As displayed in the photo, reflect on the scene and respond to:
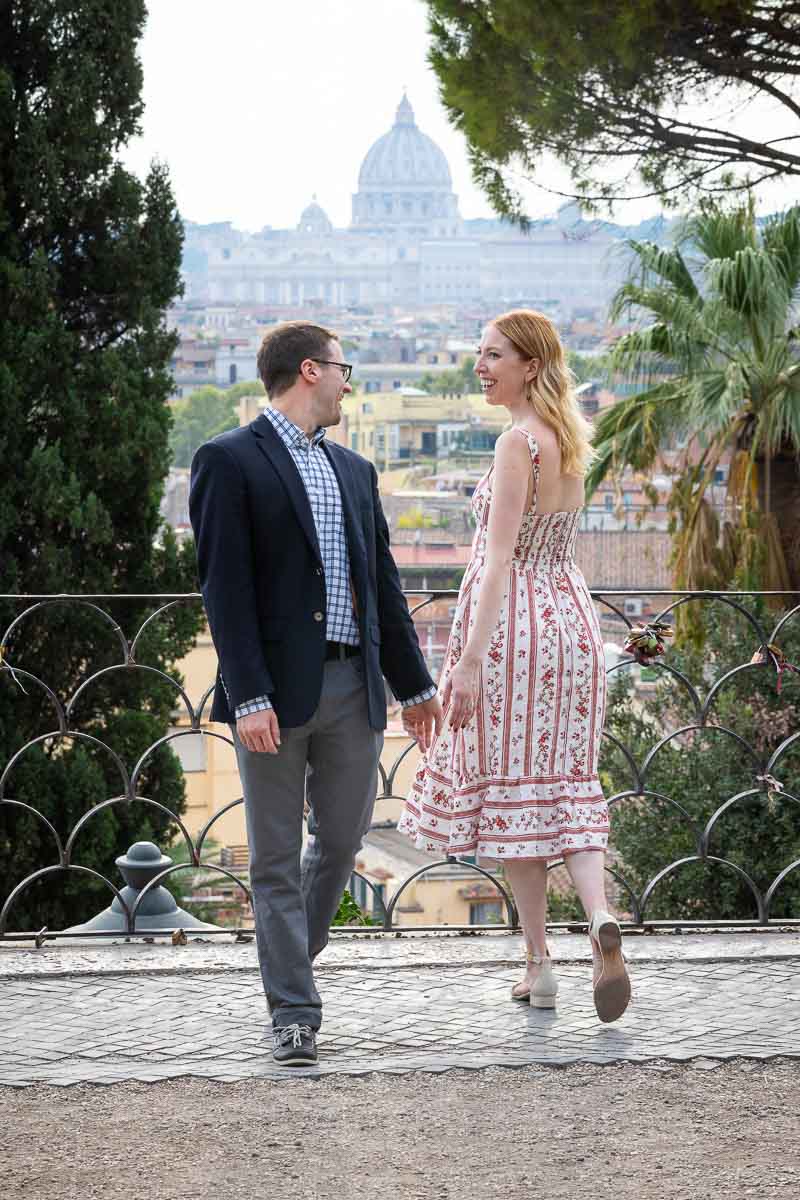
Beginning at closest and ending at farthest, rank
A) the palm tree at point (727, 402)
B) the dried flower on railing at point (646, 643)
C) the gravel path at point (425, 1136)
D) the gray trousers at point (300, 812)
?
the gravel path at point (425, 1136) → the gray trousers at point (300, 812) → the dried flower on railing at point (646, 643) → the palm tree at point (727, 402)

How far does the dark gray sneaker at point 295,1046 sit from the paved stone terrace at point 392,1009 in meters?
0.03

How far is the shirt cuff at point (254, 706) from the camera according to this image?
317cm

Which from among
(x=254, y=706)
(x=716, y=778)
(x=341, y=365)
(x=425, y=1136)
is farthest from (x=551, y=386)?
(x=716, y=778)

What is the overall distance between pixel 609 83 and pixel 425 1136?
895cm

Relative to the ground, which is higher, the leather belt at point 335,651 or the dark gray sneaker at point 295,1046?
the leather belt at point 335,651

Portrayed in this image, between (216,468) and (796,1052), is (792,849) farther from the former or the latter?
(216,468)

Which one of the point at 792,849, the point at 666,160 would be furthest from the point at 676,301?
the point at 792,849

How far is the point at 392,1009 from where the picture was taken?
358 centimetres

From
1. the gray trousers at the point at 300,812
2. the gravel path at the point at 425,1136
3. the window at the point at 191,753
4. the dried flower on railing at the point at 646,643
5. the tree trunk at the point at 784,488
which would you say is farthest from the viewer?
the window at the point at 191,753

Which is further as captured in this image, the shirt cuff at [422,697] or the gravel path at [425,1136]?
the shirt cuff at [422,697]

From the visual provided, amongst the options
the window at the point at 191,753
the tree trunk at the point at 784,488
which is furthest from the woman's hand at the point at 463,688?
the window at the point at 191,753

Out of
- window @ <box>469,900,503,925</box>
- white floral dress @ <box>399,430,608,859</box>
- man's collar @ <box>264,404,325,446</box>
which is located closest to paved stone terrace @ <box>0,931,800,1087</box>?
white floral dress @ <box>399,430,608,859</box>

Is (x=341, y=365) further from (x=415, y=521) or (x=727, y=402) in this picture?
(x=415, y=521)

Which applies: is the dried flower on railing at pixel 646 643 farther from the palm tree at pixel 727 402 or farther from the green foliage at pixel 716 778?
the palm tree at pixel 727 402
